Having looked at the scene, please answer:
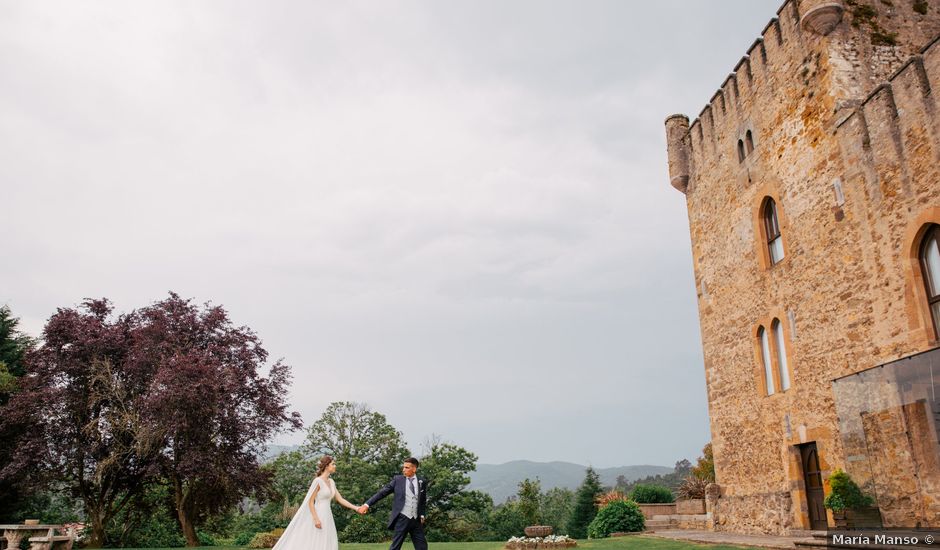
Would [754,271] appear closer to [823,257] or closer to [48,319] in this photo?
[823,257]

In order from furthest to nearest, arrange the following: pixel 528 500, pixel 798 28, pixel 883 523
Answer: pixel 528 500
pixel 798 28
pixel 883 523

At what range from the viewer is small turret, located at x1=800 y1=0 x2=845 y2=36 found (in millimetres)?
13414

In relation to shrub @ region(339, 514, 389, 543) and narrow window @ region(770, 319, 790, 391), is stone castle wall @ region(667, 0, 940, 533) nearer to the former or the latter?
narrow window @ region(770, 319, 790, 391)

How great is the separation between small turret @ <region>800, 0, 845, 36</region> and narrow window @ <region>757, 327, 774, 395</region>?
24.4 ft

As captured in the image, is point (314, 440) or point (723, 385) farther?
point (314, 440)

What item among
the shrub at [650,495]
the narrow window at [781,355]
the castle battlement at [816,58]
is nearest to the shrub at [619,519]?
the shrub at [650,495]

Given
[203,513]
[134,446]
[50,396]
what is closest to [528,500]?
[203,513]

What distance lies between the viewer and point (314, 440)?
34.2 meters

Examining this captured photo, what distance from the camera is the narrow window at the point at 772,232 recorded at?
15.4 metres

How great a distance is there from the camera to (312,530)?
9.19 m

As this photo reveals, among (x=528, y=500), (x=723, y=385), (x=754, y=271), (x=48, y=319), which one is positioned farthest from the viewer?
(x=528, y=500)

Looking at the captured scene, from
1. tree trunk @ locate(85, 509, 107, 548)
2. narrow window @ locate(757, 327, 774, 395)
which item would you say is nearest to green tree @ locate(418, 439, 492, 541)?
tree trunk @ locate(85, 509, 107, 548)

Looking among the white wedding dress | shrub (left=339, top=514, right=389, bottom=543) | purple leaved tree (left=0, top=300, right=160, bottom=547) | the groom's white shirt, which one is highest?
purple leaved tree (left=0, top=300, right=160, bottom=547)

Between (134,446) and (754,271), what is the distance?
61.4ft
